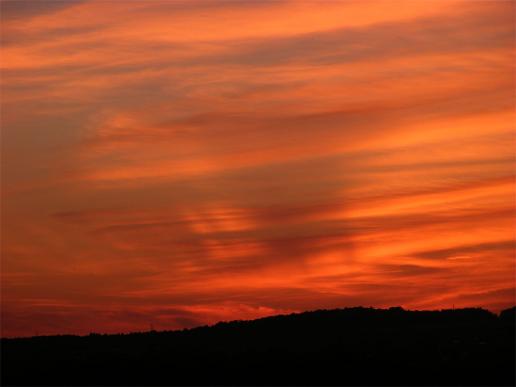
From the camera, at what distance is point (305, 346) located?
5803 centimetres

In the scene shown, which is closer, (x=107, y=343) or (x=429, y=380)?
(x=429, y=380)

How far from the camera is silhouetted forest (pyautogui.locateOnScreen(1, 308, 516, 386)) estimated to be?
50.2 m

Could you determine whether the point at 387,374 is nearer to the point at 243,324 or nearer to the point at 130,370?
the point at 130,370

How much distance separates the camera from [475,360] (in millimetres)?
51625

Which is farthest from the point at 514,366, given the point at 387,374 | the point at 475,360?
the point at 387,374

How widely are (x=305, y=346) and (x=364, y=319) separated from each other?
11.7 m

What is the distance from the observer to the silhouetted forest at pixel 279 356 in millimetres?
50250

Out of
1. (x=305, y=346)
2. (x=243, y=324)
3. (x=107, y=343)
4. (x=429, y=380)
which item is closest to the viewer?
(x=429, y=380)

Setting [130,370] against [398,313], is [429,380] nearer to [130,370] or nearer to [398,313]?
[130,370]

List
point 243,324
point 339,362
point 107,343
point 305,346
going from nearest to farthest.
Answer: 1. point 339,362
2. point 305,346
3. point 107,343
4. point 243,324

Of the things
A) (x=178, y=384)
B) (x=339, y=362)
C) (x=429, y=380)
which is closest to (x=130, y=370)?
(x=178, y=384)

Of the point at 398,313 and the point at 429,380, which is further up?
the point at 398,313

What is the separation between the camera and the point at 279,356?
5394cm

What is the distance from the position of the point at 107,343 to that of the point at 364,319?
15.4 m
